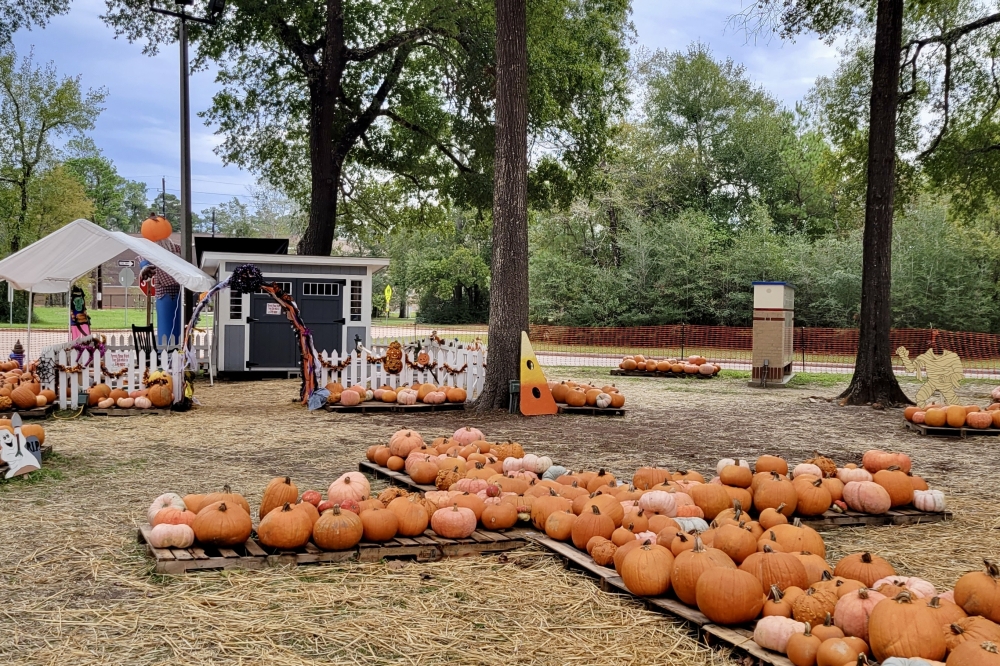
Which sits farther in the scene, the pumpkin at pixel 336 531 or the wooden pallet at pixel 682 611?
the pumpkin at pixel 336 531

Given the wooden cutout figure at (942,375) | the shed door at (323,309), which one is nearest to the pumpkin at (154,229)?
the shed door at (323,309)

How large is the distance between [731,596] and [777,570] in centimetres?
37

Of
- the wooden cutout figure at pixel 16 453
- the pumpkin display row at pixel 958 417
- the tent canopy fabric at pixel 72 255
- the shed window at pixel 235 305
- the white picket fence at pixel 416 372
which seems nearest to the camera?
the wooden cutout figure at pixel 16 453

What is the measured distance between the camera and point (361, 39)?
69.9 ft

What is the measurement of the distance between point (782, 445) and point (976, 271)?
25.3m

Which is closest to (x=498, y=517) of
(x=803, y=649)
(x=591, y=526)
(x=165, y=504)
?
(x=591, y=526)

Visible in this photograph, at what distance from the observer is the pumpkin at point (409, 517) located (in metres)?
4.91

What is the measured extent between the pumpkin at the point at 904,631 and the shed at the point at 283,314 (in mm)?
14811

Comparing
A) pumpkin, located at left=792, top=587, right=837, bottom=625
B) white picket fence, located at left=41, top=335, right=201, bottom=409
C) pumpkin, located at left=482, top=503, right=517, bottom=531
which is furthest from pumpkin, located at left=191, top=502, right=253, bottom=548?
white picket fence, located at left=41, top=335, right=201, bottom=409

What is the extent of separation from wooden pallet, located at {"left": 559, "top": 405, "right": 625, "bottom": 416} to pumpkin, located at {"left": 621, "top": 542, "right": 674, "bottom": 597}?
826 cm

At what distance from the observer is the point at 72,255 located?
1352 cm

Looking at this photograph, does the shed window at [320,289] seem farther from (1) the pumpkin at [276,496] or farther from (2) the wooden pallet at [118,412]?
(1) the pumpkin at [276,496]

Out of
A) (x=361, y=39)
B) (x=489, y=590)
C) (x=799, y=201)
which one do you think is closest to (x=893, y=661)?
(x=489, y=590)

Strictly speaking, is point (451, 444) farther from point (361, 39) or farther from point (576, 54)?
point (361, 39)
